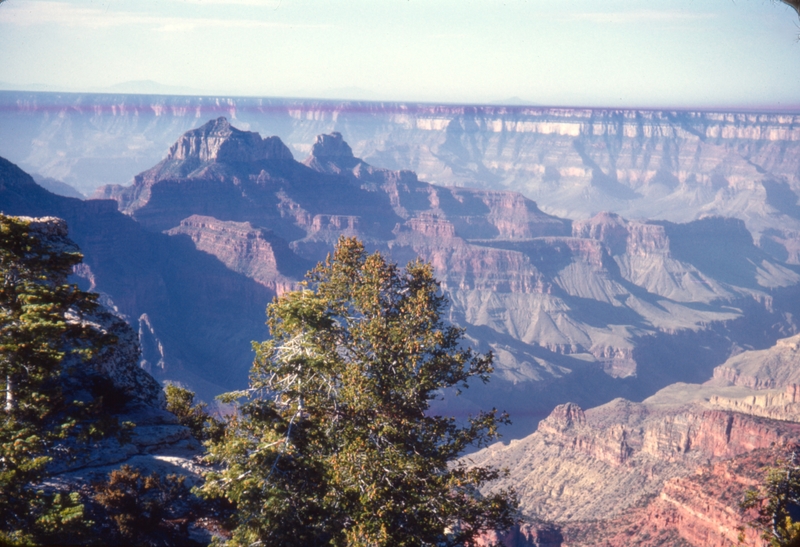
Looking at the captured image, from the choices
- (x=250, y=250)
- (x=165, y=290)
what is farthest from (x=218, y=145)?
(x=165, y=290)

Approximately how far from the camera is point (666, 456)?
53719 millimetres

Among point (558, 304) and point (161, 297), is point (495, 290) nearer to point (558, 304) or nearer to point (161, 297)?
point (558, 304)

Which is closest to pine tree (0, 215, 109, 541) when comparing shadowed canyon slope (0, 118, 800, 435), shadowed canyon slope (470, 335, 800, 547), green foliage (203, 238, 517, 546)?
green foliage (203, 238, 517, 546)

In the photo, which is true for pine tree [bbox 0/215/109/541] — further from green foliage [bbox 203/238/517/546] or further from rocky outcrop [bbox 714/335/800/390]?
rocky outcrop [bbox 714/335/800/390]

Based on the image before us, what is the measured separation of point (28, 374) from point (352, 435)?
6.12 metres

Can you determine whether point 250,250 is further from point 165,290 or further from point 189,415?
point 189,415

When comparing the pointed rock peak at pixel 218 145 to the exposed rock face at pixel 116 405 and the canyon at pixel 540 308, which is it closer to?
the canyon at pixel 540 308

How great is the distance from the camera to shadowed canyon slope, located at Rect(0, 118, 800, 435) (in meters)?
101

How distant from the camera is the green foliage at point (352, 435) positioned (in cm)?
1173

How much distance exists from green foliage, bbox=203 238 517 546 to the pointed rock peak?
141901 mm

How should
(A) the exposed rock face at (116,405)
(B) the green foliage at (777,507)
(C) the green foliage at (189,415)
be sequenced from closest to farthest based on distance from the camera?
1. (B) the green foliage at (777,507)
2. (A) the exposed rock face at (116,405)
3. (C) the green foliage at (189,415)

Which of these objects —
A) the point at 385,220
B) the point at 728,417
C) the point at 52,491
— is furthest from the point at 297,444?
the point at 385,220

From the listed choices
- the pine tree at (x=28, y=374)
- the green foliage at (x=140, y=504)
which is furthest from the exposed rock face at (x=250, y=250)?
the pine tree at (x=28, y=374)

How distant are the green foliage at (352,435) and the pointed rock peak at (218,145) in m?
142
